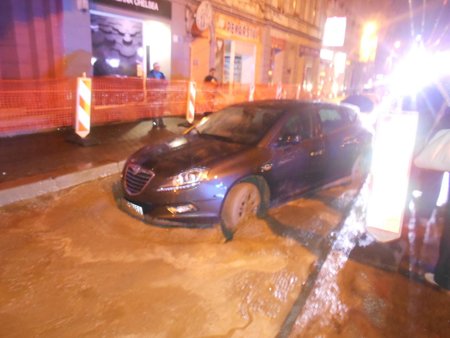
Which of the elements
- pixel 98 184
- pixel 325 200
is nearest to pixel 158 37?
pixel 98 184

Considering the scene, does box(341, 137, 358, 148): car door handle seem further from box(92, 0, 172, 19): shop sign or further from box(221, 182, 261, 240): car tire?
box(92, 0, 172, 19): shop sign

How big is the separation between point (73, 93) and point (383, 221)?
7.20 meters

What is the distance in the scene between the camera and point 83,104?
7004mm

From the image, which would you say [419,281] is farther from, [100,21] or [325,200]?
[100,21]

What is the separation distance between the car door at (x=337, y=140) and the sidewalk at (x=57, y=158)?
365cm

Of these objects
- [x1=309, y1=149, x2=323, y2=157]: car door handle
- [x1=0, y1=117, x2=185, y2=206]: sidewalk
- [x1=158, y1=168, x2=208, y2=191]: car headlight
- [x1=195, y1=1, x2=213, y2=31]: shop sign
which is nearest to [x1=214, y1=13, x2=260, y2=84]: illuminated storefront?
[x1=195, y1=1, x2=213, y2=31]: shop sign

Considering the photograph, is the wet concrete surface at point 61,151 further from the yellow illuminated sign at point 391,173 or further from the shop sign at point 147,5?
the yellow illuminated sign at point 391,173

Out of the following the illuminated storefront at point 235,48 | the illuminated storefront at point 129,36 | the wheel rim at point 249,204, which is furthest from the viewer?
the illuminated storefront at point 235,48

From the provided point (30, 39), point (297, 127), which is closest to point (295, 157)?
point (297, 127)

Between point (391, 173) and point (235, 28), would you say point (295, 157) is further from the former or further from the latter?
point (235, 28)

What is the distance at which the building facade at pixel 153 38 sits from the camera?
31.3 ft

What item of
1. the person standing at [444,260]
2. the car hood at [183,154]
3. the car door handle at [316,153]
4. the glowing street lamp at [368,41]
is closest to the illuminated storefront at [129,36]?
the car hood at [183,154]

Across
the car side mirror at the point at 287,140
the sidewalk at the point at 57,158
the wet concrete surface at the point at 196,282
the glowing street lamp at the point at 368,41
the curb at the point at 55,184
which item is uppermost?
the glowing street lamp at the point at 368,41

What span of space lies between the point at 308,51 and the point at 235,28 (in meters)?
11.5
